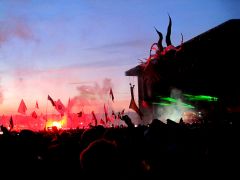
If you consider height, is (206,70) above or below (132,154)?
above

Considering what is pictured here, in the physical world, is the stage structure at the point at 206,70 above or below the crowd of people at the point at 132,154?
above

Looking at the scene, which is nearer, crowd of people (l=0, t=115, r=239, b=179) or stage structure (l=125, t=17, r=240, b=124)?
crowd of people (l=0, t=115, r=239, b=179)

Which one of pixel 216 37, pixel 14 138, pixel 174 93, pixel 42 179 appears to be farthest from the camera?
pixel 174 93

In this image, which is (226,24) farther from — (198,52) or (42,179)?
(42,179)

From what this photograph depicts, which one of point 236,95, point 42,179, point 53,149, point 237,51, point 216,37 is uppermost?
point 216,37

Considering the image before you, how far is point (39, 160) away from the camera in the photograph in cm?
566

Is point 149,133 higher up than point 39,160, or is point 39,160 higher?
point 149,133

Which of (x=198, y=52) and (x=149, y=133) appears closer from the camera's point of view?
(x=149, y=133)

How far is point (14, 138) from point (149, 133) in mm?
2801

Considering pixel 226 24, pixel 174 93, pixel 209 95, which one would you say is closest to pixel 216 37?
pixel 226 24

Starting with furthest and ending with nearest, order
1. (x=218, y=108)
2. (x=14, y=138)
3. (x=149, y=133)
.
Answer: (x=218, y=108) → (x=14, y=138) → (x=149, y=133)

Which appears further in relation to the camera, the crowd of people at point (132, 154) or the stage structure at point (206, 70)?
the stage structure at point (206, 70)

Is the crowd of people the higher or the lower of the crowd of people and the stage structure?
the lower

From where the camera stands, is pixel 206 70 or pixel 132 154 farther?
pixel 206 70
